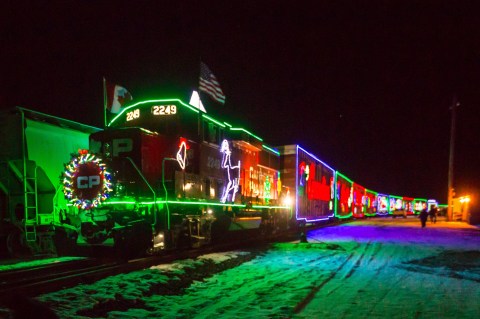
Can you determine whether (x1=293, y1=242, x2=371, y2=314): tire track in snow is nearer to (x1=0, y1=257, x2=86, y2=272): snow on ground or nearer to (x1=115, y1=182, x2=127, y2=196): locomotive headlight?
(x1=115, y1=182, x2=127, y2=196): locomotive headlight

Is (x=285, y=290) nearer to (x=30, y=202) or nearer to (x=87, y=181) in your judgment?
(x=87, y=181)

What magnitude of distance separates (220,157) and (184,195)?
2683mm

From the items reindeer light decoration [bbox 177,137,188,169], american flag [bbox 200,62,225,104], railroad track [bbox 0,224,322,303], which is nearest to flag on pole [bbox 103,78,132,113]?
american flag [bbox 200,62,225,104]

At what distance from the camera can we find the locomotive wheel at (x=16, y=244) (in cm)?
1039

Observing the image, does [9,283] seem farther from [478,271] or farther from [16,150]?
[478,271]

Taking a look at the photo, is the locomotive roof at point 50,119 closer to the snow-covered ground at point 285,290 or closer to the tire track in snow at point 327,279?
the snow-covered ground at point 285,290

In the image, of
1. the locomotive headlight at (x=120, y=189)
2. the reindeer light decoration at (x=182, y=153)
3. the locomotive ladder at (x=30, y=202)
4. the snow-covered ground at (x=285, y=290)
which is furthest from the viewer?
the reindeer light decoration at (x=182, y=153)

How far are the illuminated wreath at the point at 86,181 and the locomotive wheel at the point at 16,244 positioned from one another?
1.63 metres

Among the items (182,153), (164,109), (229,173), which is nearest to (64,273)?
(182,153)

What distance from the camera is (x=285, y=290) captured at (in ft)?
22.5

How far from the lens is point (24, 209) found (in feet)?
32.4

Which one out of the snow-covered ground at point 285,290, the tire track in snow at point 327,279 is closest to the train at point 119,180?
the snow-covered ground at point 285,290

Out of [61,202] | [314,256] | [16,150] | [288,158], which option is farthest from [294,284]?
[288,158]

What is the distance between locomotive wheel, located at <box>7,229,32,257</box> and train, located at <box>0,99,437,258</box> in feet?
0.08
